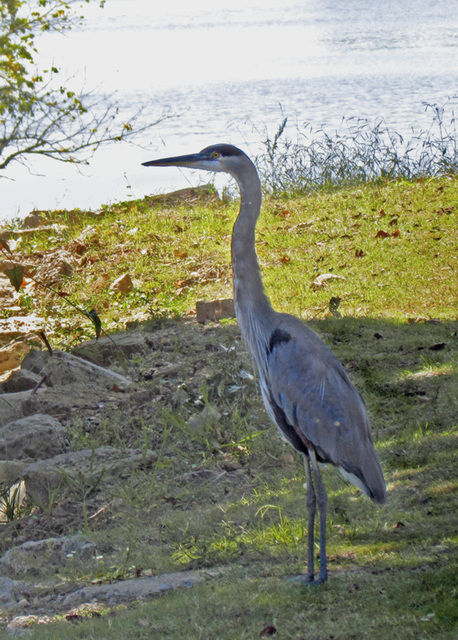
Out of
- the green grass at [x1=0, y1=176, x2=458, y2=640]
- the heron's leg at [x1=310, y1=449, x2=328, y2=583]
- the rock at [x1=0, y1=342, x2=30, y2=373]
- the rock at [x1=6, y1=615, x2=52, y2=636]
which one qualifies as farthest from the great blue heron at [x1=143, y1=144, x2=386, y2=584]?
the rock at [x1=0, y1=342, x2=30, y2=373]

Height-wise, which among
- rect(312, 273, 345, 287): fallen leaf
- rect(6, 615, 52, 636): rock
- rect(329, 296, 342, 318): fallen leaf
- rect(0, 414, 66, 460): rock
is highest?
rect(312, 273, 345, 287): fallen leaf

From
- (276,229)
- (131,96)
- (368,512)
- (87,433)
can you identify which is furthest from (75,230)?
(131,96)

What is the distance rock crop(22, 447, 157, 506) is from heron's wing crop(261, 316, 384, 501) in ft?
4.76

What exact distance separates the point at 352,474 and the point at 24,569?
1.75 metres

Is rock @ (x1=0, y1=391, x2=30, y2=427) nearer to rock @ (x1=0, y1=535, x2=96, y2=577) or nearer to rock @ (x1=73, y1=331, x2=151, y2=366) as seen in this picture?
rock @ (x1=73, y1=331, x2=151, y2=366)

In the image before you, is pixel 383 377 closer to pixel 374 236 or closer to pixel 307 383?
pixel 307 383

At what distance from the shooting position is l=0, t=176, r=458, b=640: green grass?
121 inches

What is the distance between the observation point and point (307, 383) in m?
3.68

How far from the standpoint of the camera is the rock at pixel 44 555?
3953 millimetres

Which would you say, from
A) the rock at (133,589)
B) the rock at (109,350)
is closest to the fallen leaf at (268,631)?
the rock at (133,589)

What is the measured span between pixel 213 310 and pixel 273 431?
91.5 inches

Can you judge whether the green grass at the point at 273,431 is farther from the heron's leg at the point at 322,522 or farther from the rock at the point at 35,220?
the rock at the point at 35,220

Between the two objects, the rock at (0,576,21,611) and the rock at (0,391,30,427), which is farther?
the rock at (0,391,30,427)

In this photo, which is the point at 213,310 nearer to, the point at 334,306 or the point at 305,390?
the point at 334,306
